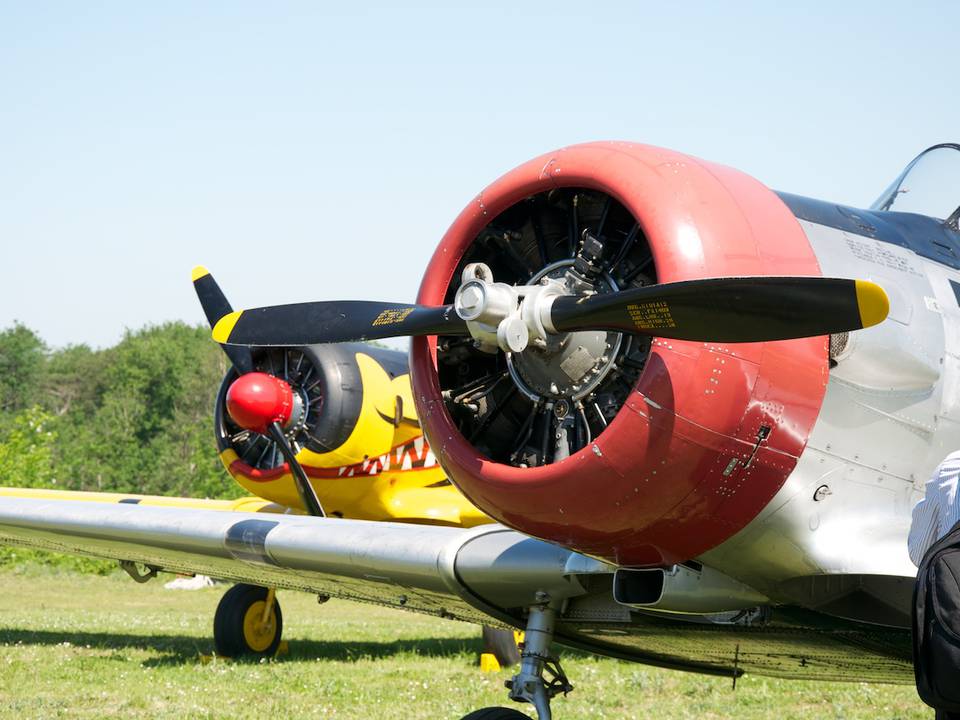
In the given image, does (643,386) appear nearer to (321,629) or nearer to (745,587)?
(745,587)

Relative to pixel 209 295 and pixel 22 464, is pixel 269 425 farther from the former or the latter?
pixel 22 464

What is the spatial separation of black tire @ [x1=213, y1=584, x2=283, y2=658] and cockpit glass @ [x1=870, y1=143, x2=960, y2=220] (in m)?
7.53

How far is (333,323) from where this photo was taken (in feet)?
16.0

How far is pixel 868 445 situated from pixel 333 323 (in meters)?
2.17

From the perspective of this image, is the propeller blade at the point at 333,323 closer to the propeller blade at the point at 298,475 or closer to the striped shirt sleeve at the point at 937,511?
the striped shirt sleeve at the point at 937,511

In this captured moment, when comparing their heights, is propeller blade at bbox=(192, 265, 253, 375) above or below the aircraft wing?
above

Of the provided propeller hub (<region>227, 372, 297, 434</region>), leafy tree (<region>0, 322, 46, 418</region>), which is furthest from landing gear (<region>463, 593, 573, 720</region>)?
leafy tree (<region>0, 322, 46, 418</region>)

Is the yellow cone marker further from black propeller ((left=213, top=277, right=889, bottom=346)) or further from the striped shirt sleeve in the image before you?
the striped shirt sleeve

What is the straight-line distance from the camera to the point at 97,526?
26.0ft

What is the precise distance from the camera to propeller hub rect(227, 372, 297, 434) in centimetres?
1198

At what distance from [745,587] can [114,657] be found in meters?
7.28

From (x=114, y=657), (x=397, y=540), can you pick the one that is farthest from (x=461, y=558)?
(x=114, y=657)

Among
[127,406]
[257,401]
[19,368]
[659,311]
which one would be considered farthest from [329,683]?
[19,368]

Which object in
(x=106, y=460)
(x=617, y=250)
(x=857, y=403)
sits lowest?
(x=106, y=460)
